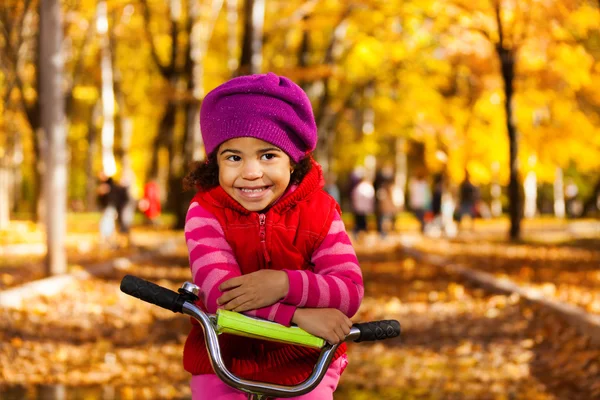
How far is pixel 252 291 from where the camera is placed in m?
2.71

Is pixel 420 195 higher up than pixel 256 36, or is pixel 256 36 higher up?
pixel 256 36

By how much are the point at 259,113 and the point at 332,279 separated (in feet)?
1.70

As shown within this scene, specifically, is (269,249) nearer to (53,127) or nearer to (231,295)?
(231,295)

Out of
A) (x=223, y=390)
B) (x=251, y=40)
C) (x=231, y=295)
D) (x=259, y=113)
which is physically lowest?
(x=223, y=390)

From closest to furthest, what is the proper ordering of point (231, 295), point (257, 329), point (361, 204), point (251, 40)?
1. point (257, 329)
2. point (231, 295)
3. point (251, 40)
4. point (361, 204)

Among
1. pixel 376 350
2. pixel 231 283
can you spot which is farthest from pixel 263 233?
pixel 376 350

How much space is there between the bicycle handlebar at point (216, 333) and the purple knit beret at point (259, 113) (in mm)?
514

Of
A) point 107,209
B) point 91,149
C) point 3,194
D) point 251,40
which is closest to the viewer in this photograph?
point 251,40

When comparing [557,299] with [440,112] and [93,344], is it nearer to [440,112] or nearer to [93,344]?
[93,344]

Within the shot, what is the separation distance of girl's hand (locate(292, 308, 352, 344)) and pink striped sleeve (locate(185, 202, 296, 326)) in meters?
0.05

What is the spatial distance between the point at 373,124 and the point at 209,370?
43738 mm

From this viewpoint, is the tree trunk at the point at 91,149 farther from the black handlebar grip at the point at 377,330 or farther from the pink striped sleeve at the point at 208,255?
the black handlebar grip at the point at 377,330

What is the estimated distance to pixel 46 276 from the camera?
15555mm

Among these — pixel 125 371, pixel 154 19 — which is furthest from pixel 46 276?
pixel 154 19
